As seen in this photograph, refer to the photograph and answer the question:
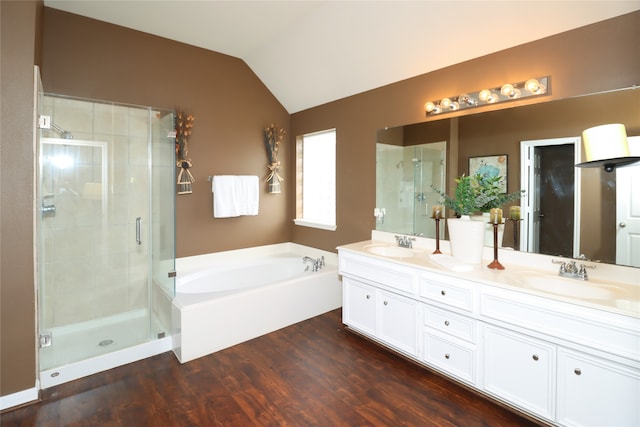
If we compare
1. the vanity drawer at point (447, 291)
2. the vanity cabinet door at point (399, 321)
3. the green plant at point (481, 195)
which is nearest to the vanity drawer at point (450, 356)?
the vanity cabinet door at point (399, 321)

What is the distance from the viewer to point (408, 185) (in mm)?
3053

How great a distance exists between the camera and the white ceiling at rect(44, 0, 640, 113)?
2.10m

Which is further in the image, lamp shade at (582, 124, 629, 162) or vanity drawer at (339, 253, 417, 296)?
vanity drawer at (339, 253, 417, 296)

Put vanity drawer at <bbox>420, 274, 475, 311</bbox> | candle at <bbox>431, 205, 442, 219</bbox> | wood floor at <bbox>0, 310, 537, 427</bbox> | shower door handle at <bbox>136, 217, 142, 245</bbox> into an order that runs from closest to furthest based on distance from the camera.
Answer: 1. wood floor at <bbox>0, 310, 537, 427</bbox>
2. vanity drawer at <bbox>420, 274, 475, 311</bbox>
3. candle at <bbox>431, 205, 442, 219</bbox>
4. shower door handle at <bbox>136, 217, 142, 245</bbox>

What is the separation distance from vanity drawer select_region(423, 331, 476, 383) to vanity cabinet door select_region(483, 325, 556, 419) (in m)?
0.10

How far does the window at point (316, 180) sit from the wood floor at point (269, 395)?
181 centimetres

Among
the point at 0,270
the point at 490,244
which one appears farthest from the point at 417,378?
the point at 0,270

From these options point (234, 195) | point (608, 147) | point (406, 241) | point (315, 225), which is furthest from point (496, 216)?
point (234, 195)

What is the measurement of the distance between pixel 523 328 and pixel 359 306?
1312mm

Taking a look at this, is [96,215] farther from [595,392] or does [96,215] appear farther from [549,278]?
[595,392]

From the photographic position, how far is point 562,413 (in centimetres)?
165

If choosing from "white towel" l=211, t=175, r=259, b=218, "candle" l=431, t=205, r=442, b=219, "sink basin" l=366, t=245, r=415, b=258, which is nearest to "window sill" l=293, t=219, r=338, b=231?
"white towel" l=211, t=175, r=259, b=218

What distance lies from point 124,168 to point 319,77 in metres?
2.15

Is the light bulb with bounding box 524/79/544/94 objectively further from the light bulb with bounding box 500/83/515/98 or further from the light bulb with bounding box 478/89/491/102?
the light bulb with bounding box 478/89/491/102
